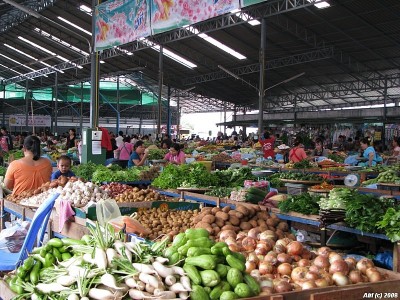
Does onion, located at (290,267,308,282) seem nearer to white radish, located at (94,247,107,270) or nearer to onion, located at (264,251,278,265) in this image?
onion, located at (264,251,278,265)

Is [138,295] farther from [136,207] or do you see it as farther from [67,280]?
[136,207]

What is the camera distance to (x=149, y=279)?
2.43m

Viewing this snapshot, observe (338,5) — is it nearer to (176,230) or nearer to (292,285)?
(176,230)

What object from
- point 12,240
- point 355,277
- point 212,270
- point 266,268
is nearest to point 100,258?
point 212,270

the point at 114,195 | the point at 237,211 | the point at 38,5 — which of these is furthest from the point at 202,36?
the point at 237,211

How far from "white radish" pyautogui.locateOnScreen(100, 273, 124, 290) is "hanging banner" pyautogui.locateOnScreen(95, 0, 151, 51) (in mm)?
6108

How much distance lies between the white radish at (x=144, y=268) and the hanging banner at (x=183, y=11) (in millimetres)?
4483

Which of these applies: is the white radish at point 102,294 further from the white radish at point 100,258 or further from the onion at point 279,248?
the onion at point 279,248

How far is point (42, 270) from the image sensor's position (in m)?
2.89

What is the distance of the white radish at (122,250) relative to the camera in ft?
8.77

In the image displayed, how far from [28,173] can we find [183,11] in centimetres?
321

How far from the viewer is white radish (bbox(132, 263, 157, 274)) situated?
8.18 ft

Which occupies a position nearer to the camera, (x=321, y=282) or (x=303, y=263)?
(x=321, y=282)

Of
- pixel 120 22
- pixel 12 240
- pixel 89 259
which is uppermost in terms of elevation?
pixel 120 22
